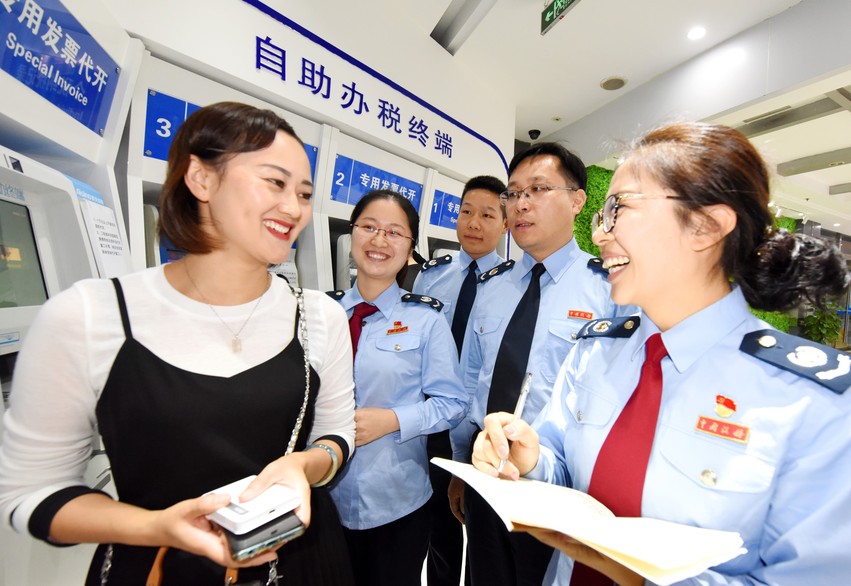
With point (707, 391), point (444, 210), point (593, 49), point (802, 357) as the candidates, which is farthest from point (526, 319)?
point (593, 49)

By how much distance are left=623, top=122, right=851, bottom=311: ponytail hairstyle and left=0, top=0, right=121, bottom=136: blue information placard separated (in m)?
1.89

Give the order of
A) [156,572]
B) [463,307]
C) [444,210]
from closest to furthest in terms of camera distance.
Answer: [156,572]
[463,307]
[444,210]

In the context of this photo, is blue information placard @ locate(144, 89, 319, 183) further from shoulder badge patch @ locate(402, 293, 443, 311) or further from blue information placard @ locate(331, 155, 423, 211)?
shoulder badge patch @ locate(402, 293, 443, 311)

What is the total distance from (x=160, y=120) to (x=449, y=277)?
1.89 meters

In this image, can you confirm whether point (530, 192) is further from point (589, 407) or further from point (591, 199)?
point (591, 199)

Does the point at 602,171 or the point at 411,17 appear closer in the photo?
the point at 411,17

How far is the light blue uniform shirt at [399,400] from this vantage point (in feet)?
4.88

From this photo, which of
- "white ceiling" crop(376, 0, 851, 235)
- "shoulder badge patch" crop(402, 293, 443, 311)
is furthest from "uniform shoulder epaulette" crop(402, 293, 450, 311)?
"white ceiling" crop(376, 0, 851, 235)

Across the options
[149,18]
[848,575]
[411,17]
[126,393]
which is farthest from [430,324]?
[411,17]

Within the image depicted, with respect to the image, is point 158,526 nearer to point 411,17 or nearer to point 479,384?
point 479,384

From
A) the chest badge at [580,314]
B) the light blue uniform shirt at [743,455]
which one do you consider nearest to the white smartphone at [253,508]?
the light blue uniform shirt at [743,455]

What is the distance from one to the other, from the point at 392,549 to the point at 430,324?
0.90m

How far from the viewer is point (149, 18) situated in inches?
74.1

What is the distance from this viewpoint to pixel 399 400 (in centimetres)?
161
